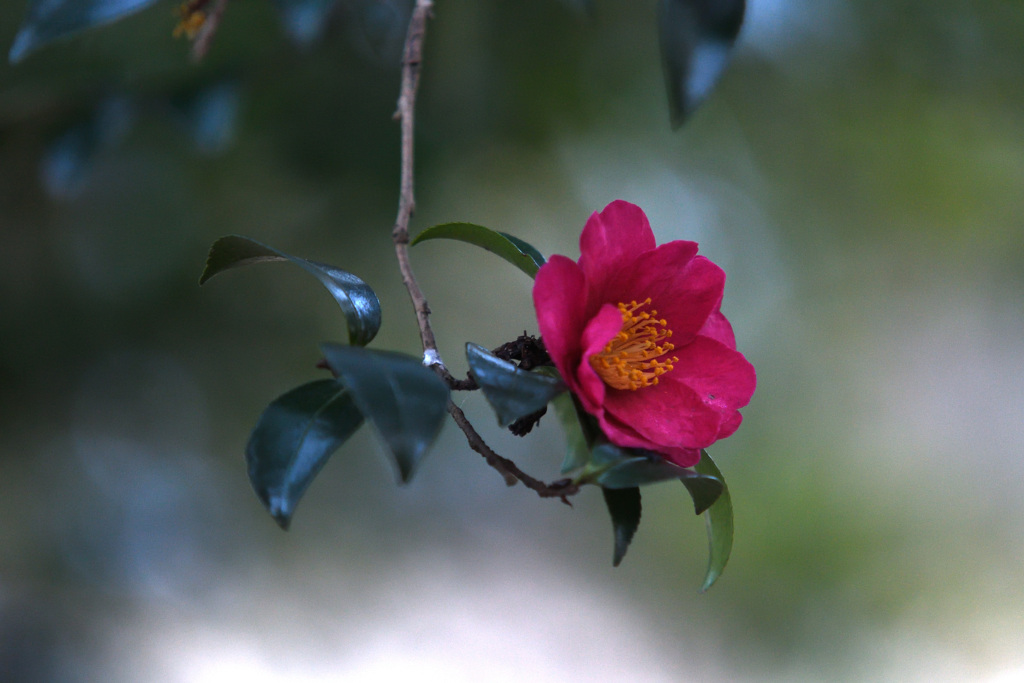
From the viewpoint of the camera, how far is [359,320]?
1.58ft

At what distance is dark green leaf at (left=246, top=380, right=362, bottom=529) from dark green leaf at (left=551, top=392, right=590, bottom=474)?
0.12m

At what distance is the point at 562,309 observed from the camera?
47cm

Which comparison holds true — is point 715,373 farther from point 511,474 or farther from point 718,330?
point 511,474

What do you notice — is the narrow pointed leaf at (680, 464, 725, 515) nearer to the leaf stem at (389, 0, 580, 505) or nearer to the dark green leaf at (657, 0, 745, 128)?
the leaf stem at (389, 0, 580, 505)

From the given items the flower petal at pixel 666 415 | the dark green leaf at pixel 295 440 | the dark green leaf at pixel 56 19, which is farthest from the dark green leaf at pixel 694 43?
the dark green leaf at pixel 56 19

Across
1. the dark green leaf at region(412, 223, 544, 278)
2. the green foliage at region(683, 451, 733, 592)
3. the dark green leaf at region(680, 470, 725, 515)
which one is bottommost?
the green foliage at region(683, 451, 733, 592)

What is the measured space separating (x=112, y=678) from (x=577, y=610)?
4.84 feet

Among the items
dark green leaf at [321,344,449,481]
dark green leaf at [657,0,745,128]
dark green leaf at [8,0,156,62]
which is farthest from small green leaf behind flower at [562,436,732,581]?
dark green leaf at [8,0,156,62]

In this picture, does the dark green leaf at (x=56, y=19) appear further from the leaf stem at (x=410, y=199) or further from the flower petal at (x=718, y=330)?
the flower petal at (x=718, y=330)

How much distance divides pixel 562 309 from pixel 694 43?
210mm

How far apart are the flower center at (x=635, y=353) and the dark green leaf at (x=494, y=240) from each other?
79mm

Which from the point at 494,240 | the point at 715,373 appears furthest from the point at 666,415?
the point at 494,240

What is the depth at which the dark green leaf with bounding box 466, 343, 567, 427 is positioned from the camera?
0.39 metres

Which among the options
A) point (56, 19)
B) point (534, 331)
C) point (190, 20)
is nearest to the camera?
point (56, 19)
